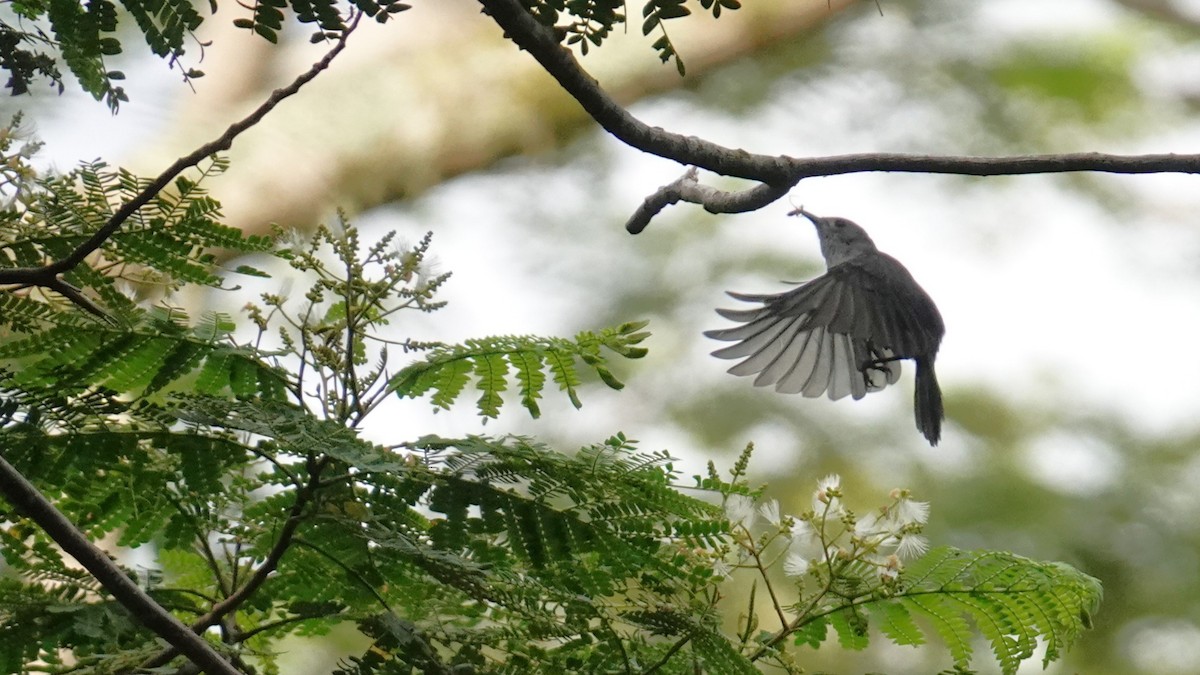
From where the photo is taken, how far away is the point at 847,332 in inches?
45.8

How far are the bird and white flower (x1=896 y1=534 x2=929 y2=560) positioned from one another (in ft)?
0.38

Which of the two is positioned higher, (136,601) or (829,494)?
(829,494)

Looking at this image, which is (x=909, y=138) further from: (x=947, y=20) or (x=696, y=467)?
(x=696, y=467)

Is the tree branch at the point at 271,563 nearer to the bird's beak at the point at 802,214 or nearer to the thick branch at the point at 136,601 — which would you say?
the thick branch at the point at 136,601

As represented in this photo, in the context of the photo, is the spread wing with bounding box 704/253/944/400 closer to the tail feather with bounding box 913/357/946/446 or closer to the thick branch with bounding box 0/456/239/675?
the tail feather with bounding box 913/357/946/446

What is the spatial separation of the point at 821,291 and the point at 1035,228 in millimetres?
2004

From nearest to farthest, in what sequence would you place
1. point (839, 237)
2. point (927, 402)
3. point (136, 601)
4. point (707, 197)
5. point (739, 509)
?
point (136, 601) < point (707, 197) < point (739, 509) < point (927, 402) < point (839, 237)

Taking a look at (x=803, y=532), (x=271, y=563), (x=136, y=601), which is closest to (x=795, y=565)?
(x=803, y=532)

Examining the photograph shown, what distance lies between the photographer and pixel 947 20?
3.35 metres

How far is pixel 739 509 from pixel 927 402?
27cm

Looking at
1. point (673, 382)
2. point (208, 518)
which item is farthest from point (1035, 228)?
point (208, 518)

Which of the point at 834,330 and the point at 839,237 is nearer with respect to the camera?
the point at 834,330

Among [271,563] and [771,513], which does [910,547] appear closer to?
[771,513]

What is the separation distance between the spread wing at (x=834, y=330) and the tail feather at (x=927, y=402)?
0.07ft
